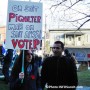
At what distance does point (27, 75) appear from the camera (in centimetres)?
732

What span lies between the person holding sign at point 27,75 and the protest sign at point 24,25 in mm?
902

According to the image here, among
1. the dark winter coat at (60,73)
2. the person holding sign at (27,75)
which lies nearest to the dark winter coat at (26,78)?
the person holding sign at (27,75)

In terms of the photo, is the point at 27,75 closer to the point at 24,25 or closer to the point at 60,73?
the point at 60,73

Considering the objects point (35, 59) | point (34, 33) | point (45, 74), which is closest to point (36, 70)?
point (35, 59)

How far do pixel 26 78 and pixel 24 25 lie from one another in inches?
59.0

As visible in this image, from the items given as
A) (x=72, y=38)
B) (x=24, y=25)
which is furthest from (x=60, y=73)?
(x=72, y=38)

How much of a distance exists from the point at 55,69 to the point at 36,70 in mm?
878

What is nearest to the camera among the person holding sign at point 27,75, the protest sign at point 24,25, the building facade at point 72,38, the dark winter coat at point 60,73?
the dark winter coat at point 60,73

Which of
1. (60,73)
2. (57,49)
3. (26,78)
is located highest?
(57,49)

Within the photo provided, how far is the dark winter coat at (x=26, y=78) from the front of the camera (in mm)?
7230

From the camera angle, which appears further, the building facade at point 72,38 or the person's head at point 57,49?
the building facade at point 72,38

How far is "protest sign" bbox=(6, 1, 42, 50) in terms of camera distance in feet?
27.1

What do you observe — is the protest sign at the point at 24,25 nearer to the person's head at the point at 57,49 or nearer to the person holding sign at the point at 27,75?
the person holding sign at the point at 27,75

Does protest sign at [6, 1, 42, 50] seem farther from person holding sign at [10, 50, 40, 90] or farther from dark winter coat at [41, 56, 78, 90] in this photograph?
dark winter coat at [41, 56, 78, 90]
